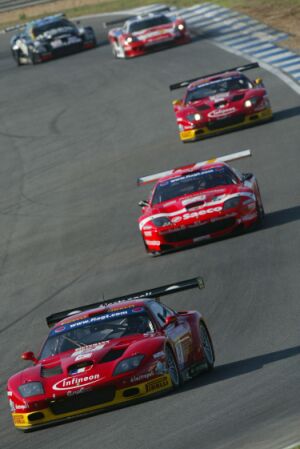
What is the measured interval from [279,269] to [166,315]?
4.46 meters

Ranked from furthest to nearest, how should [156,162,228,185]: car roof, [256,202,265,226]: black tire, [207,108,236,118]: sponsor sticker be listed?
[207,108,236,118]: sponsor sticker
[156,162,228,185]: car roof
[256,202,265,226]: black tire

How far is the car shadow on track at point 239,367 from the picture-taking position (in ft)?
39.9

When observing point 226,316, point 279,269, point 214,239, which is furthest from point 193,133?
point 226,316

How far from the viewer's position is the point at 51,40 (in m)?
44.3

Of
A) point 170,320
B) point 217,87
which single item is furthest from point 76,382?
point 217,87

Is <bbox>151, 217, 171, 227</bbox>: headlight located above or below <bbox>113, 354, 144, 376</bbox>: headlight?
below

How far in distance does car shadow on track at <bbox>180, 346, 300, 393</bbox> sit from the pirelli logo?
51cm

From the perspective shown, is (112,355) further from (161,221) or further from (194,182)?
(194,182)

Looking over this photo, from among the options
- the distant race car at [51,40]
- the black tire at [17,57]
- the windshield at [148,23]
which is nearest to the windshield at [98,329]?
the windshield at [148,23]

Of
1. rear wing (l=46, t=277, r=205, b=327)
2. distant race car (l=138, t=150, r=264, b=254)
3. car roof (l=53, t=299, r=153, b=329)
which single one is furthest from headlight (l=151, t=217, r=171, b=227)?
car roof (l=53, t=299, r=153, b=329)

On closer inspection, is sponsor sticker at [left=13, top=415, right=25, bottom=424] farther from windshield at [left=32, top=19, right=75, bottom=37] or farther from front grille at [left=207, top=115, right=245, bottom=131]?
windshield at [left=32, top=19, right=75, bottom=37]

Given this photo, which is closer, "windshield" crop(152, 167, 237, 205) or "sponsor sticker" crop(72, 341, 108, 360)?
"sponsor sticker" crop(72, 341, 108, 360)

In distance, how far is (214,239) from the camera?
1975 centimetres

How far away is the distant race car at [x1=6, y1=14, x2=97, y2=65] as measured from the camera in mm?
44031
